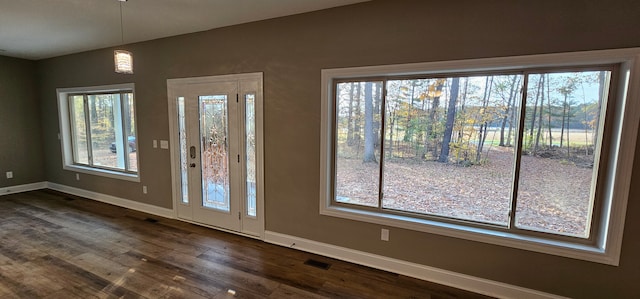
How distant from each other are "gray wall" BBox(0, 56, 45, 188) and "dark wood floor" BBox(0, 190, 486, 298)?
2210 millimetres

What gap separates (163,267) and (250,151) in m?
1.51

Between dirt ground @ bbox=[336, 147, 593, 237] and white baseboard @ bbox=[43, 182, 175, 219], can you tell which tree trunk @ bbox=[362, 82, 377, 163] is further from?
white baseboard @ bbox=[43, 182, 175, 219]

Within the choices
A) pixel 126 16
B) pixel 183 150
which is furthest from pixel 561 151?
pixel 126 16

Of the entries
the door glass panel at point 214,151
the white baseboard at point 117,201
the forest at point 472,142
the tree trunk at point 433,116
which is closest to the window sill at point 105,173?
the white baseboard at point 117,201

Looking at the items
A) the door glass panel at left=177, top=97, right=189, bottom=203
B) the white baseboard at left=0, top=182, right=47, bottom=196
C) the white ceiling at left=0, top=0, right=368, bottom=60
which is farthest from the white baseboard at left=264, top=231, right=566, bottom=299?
the white baseboard at left=0, top=182, right=47, bottom=196

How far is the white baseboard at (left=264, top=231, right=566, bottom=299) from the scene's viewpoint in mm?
2344

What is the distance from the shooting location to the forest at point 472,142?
2184mm

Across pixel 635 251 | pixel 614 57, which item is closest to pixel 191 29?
pixel 614 57

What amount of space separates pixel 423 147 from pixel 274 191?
1.76 metres

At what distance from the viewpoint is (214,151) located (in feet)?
12.1

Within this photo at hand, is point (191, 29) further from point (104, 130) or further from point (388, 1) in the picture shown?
point (104, 130)

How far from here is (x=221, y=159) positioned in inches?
143

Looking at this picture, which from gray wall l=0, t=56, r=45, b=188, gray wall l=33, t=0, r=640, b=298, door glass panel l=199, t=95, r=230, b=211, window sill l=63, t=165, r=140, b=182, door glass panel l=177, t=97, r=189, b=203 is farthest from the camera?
gray wall l=0, t=56, r=45, b=188

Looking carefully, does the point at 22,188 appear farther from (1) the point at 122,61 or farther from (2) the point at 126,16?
(1) the point at 122,61
